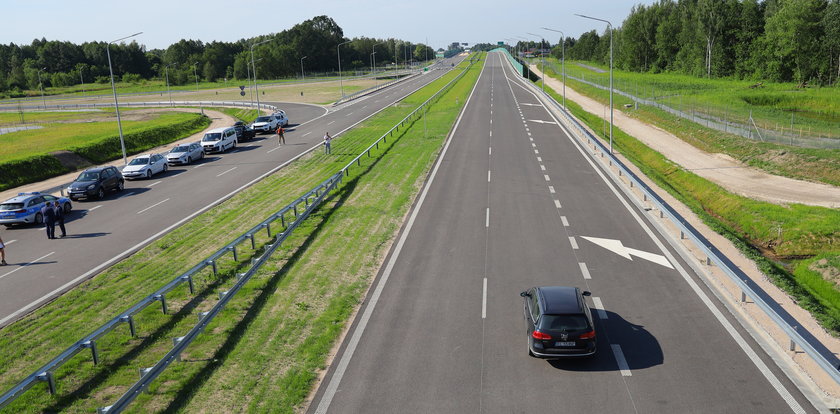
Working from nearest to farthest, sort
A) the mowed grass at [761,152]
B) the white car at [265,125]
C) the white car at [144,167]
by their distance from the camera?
the mowed grass at [761,152] → the white car at [144,167] → the white car at [265,125]

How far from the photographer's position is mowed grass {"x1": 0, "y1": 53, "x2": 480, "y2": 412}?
11711 mm

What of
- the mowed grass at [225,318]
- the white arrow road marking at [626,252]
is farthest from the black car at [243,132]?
the white arrow road marking at [626,252]

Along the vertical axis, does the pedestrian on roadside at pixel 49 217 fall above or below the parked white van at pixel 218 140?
below

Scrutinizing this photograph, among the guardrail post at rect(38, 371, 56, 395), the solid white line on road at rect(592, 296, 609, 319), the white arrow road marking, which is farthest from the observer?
the white arrow road marking

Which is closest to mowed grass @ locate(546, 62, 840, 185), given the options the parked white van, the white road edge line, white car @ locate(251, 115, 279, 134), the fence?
the fence

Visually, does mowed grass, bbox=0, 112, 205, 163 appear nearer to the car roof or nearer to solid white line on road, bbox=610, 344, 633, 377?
the car roof

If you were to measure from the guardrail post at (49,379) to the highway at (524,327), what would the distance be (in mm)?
4958

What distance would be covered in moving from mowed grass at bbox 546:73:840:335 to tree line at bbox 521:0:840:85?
6267cm

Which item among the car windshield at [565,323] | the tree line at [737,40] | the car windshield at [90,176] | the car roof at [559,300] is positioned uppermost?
the tree line at [737,40]

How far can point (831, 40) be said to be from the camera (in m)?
77.6

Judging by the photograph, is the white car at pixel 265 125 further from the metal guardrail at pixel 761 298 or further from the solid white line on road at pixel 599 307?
the solid white line on road at pixel 599 307

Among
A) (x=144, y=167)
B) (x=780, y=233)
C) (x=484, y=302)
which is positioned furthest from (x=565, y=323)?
(x=144, y=167)

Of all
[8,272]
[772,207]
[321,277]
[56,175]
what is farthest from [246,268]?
[56,175]

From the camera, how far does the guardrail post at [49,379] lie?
36.7 feet
